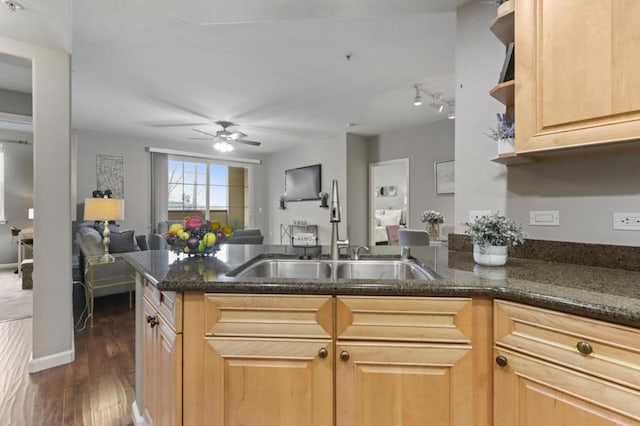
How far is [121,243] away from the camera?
12.9ft

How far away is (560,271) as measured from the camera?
1351mm

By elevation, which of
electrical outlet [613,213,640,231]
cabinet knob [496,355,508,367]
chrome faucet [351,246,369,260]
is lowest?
cabinet knob [496,355,508,367]

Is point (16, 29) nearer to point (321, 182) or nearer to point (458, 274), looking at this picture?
point (458, 274)

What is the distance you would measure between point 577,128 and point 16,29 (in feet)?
10.5

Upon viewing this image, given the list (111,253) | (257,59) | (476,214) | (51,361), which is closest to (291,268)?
(476,214)

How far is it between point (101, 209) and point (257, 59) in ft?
8.52

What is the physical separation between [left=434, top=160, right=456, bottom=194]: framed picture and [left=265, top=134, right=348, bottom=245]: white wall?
161 centimetres

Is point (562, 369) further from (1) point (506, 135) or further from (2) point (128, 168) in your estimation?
(2) point (128, 168)

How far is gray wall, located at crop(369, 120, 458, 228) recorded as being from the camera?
5.03m

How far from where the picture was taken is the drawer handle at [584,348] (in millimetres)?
899

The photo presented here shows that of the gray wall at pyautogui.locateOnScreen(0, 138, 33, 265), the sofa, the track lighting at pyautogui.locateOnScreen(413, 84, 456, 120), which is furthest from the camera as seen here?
the gray wall at pyautogui.locateOnScreen(0, 138, 33, 265)

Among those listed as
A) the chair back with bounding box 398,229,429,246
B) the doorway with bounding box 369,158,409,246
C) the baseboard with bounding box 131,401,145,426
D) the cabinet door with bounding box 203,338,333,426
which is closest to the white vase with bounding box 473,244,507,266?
the cabinet door with bounding box 203,338,333,426

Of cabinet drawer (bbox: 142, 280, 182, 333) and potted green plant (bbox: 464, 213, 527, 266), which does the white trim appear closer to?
cabinet drawer (bbox: 142, 280, 182, 333)

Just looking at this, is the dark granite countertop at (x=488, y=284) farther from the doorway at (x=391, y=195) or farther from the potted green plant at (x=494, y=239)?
the doorway at (x=391, y=195)
